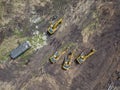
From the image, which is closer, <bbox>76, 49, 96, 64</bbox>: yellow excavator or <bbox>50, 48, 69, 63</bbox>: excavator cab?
<bbox>50, 48, 69, 63</bbox>: excavator cab

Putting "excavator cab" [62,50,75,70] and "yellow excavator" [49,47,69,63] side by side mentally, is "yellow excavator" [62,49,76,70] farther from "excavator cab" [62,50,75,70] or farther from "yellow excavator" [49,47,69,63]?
"yellow excavator" [49,47,69,63]

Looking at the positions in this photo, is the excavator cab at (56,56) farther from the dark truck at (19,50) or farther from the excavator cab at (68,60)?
the dark truck at (19,50)

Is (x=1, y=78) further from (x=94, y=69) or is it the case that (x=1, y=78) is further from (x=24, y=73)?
(x=94, y=69)

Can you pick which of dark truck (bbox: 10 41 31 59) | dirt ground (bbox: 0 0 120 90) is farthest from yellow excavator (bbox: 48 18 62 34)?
dark truck (bbox: 10 41 31 59)

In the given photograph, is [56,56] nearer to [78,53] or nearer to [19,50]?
[78,53]

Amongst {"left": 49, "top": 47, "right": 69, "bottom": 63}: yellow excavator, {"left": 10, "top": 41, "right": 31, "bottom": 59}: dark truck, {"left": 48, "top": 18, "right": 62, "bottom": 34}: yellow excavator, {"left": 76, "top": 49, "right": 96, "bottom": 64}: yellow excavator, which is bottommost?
{"left": 76, "top": 49, "right": 96, "bottom": 64}: yellow excavator

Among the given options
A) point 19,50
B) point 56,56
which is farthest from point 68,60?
point 19,50
